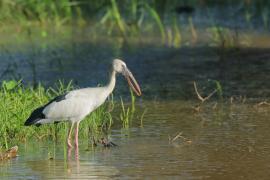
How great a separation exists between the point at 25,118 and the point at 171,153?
1702mm

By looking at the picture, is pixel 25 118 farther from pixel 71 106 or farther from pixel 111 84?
pixel 111 84

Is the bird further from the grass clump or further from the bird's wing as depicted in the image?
the grass clump

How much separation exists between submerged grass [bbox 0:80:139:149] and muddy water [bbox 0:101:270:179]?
0.19 m

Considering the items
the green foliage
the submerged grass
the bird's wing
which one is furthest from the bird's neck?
the green foliage

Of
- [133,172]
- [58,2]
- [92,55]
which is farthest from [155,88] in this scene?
[58,2]

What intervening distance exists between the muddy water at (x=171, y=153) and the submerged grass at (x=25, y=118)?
191 mm

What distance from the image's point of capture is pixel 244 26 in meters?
18.9

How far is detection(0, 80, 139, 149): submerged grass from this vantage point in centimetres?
1031

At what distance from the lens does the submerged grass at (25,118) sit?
1031cm

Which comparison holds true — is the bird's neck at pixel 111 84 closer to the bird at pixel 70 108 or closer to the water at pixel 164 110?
the bird at pixel 70 108

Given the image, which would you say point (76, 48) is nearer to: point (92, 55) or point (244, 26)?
point (92, 55)

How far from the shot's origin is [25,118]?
34.4 feet

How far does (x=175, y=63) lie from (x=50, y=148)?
6193 mm

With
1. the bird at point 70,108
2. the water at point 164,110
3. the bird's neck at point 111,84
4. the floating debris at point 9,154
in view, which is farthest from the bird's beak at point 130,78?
the floating debris at point 9,154
